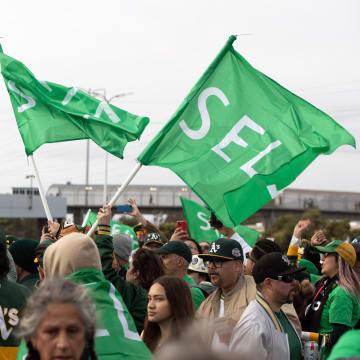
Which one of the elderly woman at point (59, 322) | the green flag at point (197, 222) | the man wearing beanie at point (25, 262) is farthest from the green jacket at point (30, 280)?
the green flag at point (197, 222)

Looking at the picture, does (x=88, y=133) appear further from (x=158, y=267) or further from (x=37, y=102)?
(x=158, y=267)

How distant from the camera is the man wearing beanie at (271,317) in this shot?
468 centimetres

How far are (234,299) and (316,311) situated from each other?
0.95m

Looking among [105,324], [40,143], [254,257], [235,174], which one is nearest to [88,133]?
[40,143]

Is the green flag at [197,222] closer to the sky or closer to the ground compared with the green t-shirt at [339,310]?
closer to the sky

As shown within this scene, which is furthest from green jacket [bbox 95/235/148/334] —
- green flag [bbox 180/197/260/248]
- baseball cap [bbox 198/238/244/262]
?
green flag [bbox 180/197/260/248]

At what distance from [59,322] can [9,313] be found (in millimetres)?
1571

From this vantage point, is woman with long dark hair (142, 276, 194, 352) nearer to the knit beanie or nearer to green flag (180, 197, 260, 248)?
the knit beanie

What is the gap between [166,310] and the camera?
455 centimetres

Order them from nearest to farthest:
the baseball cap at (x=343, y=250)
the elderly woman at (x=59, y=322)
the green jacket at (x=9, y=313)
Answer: the elderly woman at (x=59, y=322), the green jacket at (x=9, y=313), the baseball cap at (x=343, y=250)

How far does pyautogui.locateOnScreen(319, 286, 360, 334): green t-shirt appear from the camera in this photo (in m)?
5.96

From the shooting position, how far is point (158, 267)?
6.00 meters

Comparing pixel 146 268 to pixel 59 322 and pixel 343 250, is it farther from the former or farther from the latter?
pixel 59 322

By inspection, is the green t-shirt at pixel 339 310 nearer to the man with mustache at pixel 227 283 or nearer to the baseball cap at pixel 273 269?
the man with mustache at pixel 227 283
